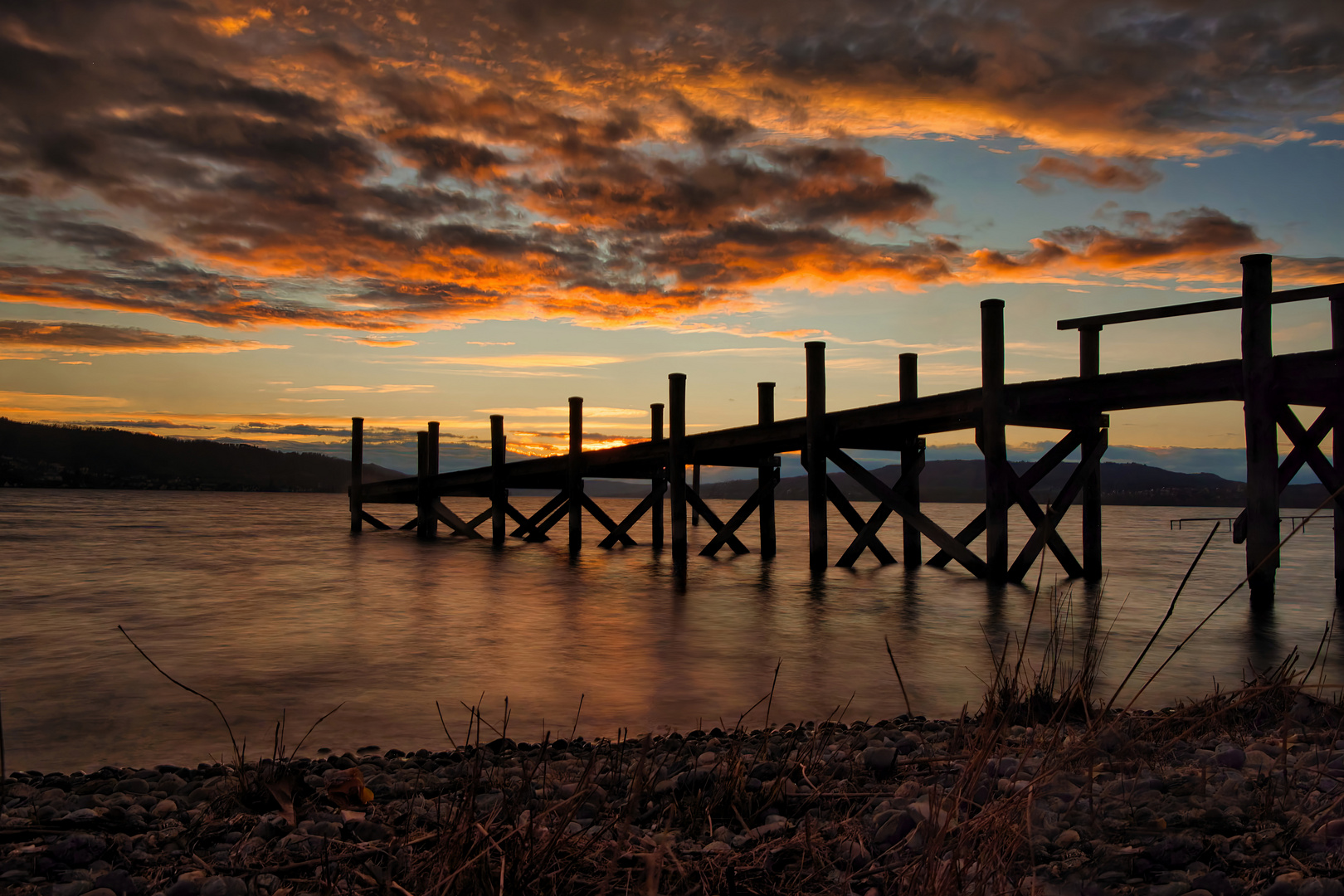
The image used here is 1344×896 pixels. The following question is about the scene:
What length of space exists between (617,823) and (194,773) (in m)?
2.85

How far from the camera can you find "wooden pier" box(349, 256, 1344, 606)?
9.09 meters

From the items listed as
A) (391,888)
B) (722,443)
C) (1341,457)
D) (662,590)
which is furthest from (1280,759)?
(722,443)

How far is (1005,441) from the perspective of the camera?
11.4 meters

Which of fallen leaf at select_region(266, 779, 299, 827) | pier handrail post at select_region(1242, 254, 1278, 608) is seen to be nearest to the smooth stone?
fallen leaf at select_region(266, 779, 299, 827)

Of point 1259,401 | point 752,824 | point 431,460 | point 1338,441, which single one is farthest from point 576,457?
point 752,824

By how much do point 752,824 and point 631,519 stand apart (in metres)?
19.3

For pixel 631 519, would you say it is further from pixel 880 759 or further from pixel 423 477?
pixel 880 759

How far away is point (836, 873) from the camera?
232cm

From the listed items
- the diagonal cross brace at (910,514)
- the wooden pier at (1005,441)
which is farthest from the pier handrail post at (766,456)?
the diagonal cross brace at (910,514)

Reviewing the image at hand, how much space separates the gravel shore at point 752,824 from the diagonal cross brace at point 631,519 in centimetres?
1635

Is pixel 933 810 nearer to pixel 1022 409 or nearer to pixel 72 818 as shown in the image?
pixel 72 818

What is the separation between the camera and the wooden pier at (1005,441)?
909cm

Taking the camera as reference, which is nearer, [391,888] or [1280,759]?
[391,888]

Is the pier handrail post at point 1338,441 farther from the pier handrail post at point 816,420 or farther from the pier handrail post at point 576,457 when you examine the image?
the pier handrail post at point 576,457
